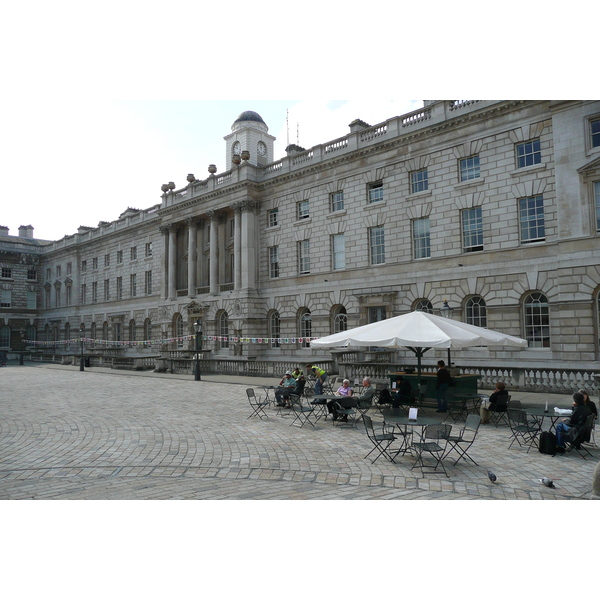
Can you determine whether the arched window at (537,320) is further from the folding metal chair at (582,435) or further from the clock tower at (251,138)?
the clock tower at (251,138)

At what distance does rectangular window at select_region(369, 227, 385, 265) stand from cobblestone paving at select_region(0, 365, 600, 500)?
16.4m

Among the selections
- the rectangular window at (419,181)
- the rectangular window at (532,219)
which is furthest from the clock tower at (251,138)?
the rectangular window at (532,219)

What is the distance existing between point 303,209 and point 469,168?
11.8 metres

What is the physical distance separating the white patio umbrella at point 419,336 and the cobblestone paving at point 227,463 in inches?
92.2

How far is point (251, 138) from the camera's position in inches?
1897

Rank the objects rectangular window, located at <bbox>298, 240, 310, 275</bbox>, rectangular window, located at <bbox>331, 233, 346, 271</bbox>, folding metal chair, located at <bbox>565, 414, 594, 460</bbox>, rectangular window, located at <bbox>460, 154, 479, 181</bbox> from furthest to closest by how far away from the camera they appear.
Result: rectangular window, located at <bbox>298, 240, 310, 275</bbox>, rectangular window, located at <bbox>331, 233, 346, 271</bbox>, rectangular window, located at <bbox>460, 154, 479, 181</bbox>, folding metal chair, located at <bbox>565, 414, 594, 460</bbox>

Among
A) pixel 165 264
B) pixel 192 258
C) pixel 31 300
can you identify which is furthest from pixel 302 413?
pixel 31 300

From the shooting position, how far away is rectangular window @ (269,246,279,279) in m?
33.9

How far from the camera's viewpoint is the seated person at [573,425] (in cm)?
926

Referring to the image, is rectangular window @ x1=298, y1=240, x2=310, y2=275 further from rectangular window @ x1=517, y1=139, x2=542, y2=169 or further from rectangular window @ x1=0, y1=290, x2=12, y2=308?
rectangular window @ x1=0, y1=290, x2=12, y2=308

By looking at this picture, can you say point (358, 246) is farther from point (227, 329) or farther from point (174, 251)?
point (174, 251)

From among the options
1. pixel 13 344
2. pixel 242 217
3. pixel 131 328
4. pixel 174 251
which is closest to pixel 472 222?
pixel 242 217

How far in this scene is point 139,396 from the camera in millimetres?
18656

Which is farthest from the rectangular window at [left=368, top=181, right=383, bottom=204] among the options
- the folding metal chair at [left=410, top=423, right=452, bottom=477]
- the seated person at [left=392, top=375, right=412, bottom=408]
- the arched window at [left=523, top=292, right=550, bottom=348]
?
the folding metal chair at [left=410, top=423, right=452, bottom=477]
